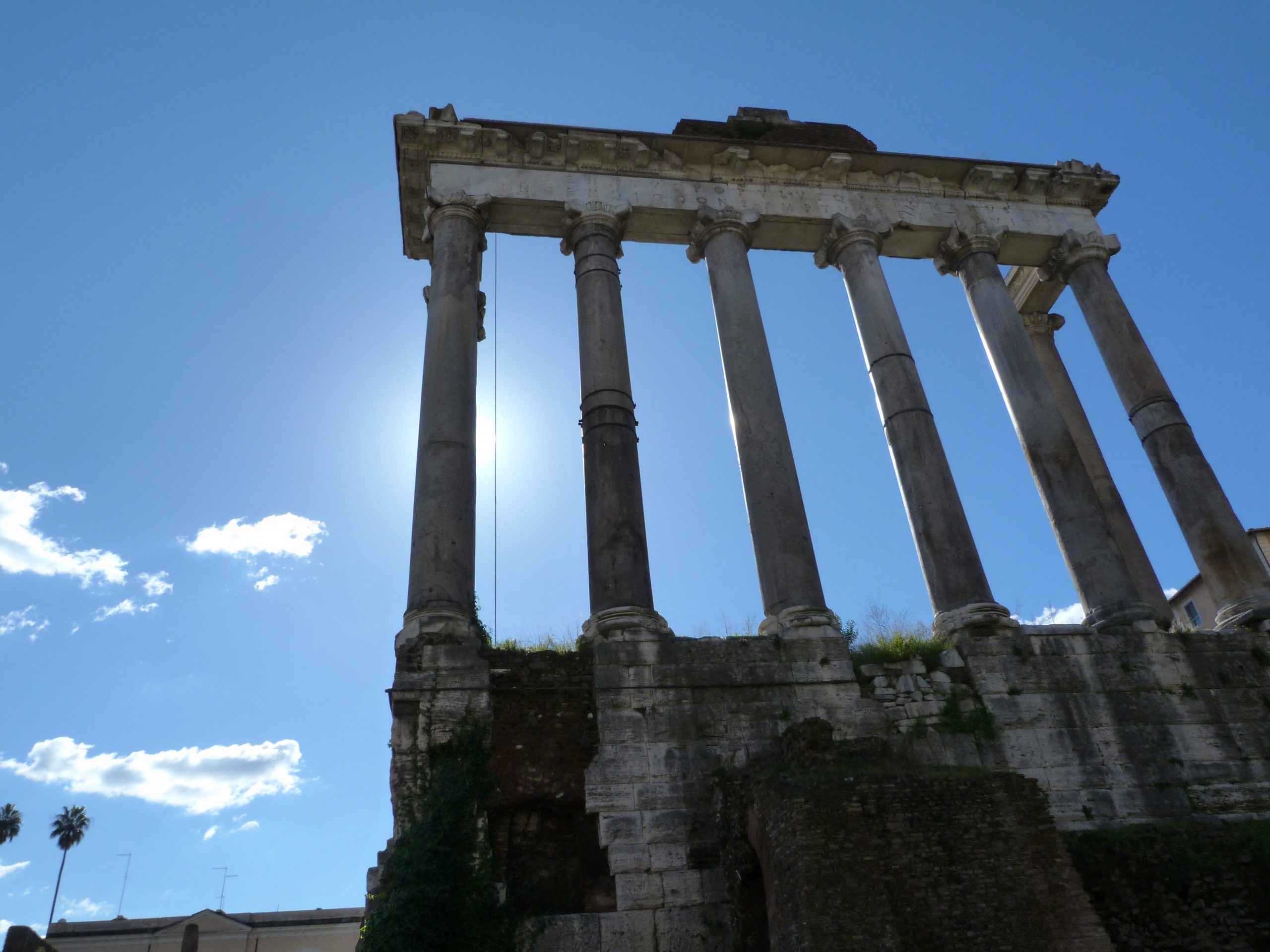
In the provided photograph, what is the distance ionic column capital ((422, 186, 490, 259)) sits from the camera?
1617cm

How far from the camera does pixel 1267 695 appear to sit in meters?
12.9

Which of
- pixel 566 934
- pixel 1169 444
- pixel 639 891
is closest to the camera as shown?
pixel 566 934

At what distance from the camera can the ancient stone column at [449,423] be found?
1227 centimetres

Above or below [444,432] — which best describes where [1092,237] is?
above

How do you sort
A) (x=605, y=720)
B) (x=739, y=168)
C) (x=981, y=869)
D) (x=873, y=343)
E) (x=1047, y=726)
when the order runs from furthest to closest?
(x=739, y=168)
(x=873, y=343)
(x=1047, y=726)
(x=605, y=720)
(x=981, y=869)

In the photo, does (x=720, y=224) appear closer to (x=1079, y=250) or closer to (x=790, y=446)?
(x=790, y=446)

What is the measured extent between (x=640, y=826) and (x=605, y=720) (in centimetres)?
130

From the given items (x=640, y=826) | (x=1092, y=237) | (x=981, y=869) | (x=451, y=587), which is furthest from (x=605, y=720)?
(x=1092, y=237)

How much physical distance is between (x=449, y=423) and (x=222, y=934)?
41.1 meters

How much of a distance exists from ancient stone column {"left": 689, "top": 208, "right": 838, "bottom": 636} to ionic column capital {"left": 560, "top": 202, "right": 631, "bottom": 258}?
148 cm

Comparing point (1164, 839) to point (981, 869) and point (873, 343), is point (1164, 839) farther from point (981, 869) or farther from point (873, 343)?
point (873, 343)

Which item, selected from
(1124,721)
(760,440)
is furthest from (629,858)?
(1124,721)

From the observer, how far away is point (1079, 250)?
60.0 feet

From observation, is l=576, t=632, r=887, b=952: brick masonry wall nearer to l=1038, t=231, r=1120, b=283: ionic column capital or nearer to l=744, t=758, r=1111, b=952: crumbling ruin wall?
l=744, t=758, r=1111, b=952: crumbling ruin wall
